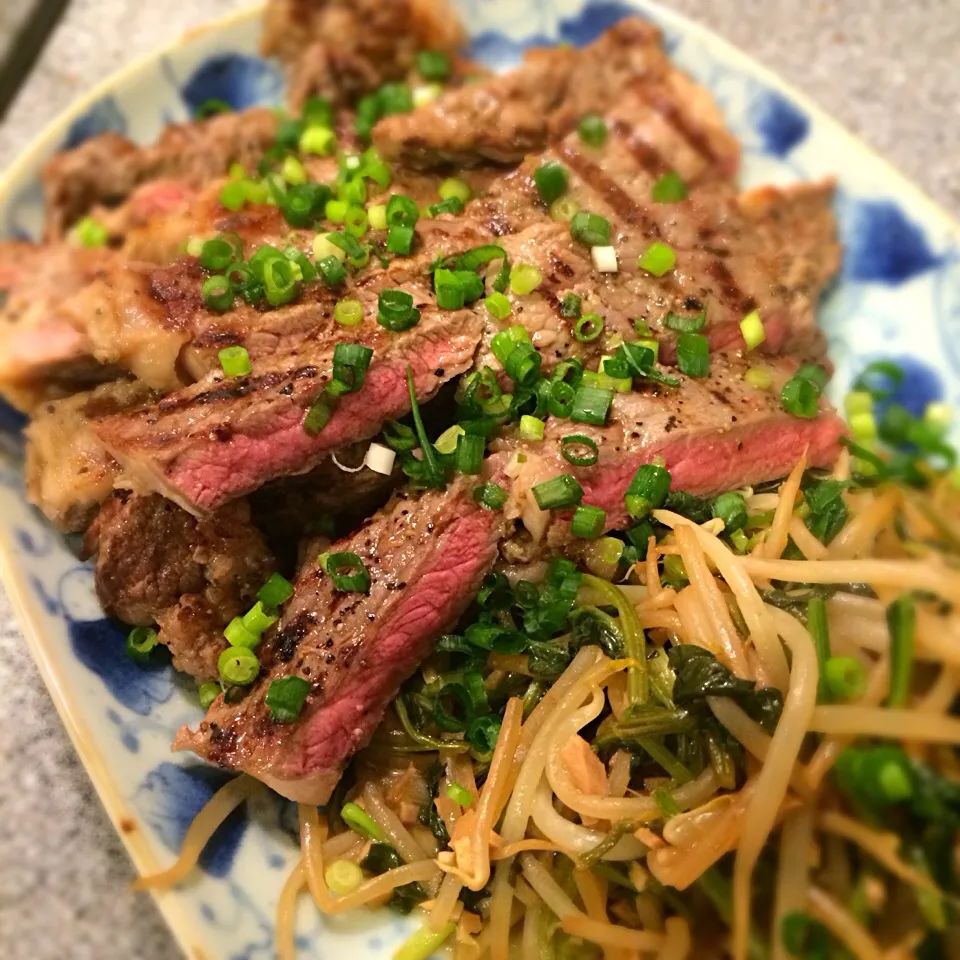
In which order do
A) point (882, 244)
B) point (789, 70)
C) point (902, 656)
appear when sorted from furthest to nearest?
1. point (789, 70)
2. point (882, 244)
3. point (902, 656)

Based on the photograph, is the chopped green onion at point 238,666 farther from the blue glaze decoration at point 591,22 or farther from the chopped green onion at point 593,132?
the blue glaze decoration at point 591,22

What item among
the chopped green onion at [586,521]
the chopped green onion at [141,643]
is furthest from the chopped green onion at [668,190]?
the chopped green onion at [141,643]

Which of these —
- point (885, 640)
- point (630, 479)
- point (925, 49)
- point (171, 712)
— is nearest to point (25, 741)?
point (171, 712)

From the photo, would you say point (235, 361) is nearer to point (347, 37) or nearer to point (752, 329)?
point (752, 329)

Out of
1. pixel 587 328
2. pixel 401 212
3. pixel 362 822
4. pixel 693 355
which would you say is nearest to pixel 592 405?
pixel 587 328

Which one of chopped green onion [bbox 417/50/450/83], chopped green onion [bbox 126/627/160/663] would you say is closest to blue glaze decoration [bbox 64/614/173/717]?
chopped green onion [bbox 126/627/160/663]

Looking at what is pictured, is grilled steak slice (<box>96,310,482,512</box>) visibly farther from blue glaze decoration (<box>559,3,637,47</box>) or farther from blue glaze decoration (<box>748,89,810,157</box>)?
blue glaze decoration (<box>559,3,637,47</box>)
